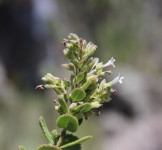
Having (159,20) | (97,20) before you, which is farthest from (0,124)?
(159,20)

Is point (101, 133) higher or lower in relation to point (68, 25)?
lower

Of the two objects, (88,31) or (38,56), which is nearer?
(38,56)

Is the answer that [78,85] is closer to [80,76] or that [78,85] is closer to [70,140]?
[80,76]

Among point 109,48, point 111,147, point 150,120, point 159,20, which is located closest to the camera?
point 111,147

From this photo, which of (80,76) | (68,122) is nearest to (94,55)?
(80,76)

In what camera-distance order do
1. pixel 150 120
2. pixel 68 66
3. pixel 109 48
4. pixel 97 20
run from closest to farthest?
pixel 68 66
pixel 150 120
pixel 109 48
pixel 97 20

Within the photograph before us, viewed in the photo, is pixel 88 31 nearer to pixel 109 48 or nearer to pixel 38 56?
pixel 109 48
